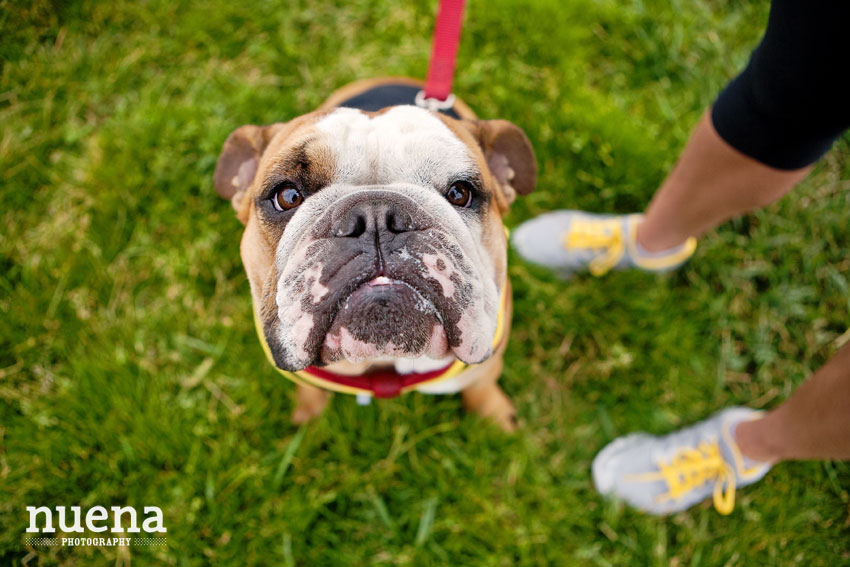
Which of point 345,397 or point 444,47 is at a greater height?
point 444,47

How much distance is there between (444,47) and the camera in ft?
9.25

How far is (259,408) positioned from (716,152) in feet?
9.49

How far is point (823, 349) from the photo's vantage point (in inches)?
157

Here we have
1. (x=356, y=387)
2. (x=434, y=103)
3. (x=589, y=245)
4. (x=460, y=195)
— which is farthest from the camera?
(x=589, y=245)

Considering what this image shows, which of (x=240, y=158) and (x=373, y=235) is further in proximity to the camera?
(x=240, y=158)

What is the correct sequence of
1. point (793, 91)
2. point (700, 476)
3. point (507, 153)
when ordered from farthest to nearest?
point (700, 476) → point (507, 153) → point (793, 91)

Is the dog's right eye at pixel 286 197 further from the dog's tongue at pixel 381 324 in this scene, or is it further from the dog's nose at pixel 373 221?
the dog's tongue at pixel 381 324

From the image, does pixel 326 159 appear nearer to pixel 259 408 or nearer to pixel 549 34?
pixel 259 408

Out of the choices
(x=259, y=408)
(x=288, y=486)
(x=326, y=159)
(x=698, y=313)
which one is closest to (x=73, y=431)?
(x=259, y=408)

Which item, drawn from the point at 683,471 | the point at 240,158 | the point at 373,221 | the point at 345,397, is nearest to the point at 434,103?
the point at 240,158

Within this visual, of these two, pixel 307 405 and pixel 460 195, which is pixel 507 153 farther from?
pixel 307 405

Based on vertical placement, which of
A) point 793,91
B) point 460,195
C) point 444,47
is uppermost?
point 793,91

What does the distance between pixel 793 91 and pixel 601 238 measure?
1.71m

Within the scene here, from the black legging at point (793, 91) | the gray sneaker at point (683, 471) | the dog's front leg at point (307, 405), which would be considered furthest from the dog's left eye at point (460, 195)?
the gray sneaker at point (683, 471)
